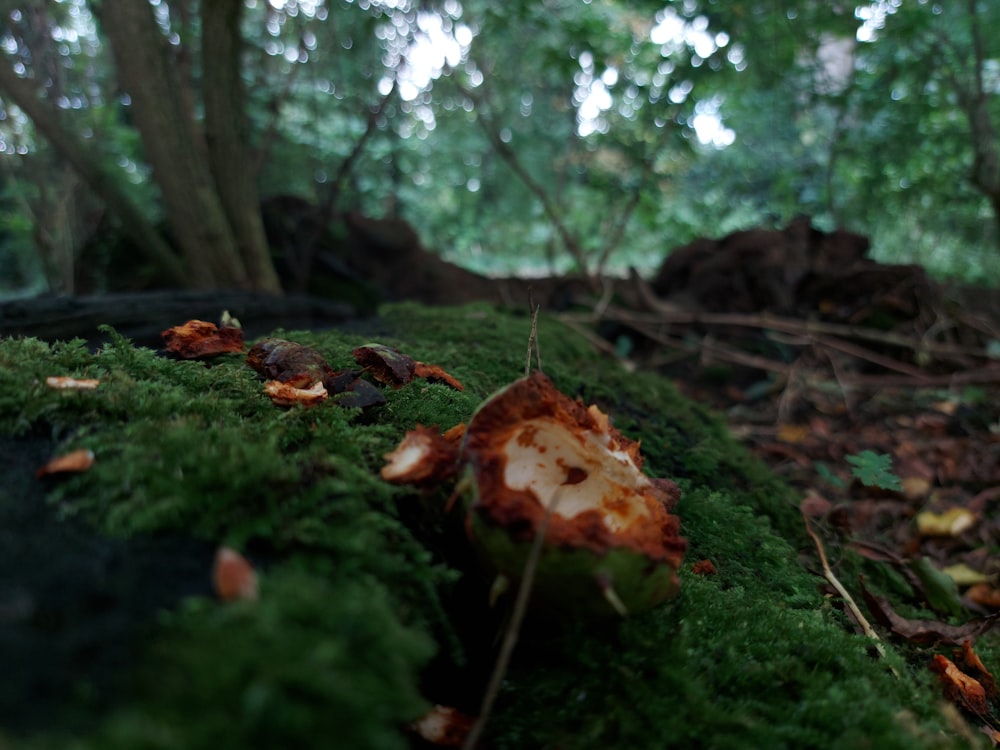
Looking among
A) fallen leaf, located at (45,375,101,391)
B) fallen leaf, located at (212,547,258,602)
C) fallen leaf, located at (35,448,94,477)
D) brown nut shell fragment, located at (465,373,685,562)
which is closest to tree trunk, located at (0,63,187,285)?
fallen leaf, located at (45,375,101,391)

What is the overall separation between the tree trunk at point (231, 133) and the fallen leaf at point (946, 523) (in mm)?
4901

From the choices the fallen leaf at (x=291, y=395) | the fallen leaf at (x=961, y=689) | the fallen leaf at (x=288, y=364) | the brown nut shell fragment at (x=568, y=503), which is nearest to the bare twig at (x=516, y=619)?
the brown nut shell fragment at (x=568, y=503)

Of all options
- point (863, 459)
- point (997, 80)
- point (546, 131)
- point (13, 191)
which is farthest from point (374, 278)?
point (546, 131)

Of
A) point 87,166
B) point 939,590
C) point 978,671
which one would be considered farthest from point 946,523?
point 87,166

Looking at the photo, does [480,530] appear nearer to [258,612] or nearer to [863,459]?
[258,612]

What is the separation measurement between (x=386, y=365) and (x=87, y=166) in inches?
169

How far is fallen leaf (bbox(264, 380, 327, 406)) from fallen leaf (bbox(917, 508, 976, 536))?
9.71ft

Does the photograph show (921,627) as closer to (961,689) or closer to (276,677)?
(961,689)

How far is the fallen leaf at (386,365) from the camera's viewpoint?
6.23 feet

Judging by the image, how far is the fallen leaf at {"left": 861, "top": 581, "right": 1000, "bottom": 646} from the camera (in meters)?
1.84

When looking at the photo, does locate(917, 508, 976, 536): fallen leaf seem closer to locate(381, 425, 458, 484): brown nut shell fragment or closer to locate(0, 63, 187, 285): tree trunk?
locate(381, 425, 458, 484): brown nut shell fragment

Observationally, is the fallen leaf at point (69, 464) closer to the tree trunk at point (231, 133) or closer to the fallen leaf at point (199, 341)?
the fallen leaf at point (199, 341)

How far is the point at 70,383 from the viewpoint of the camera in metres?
1.40

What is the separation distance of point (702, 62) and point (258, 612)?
6.48 metres
